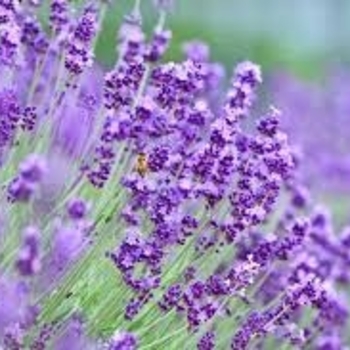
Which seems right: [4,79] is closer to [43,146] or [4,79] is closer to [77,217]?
[43,146]

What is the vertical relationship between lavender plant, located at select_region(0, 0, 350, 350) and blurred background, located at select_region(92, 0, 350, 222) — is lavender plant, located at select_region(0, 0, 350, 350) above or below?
below

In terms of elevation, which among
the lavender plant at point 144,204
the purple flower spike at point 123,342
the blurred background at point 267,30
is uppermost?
the blurred background at point 267,30

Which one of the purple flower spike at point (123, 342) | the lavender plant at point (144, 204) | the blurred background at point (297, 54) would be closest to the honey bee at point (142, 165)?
the lavender plant at point (144, 204)

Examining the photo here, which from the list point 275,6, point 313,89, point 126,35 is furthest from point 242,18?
point 126,35

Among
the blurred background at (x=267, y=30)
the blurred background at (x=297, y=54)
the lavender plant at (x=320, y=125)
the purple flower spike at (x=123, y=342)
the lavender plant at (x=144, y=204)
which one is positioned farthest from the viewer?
the blurred background at (x=267, y=30)

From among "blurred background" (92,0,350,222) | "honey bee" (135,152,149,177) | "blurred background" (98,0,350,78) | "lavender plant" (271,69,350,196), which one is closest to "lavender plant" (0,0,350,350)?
"honey bee" (135,152,149,177)

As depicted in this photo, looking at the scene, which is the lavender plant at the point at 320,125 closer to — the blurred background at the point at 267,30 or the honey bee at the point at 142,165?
Answer: the blurred background at the point at 267,30

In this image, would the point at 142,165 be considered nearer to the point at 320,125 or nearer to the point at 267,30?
the point at 320,125

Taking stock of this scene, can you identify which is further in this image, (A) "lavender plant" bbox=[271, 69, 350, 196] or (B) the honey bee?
(A) "lavender plant" bbox=[271, 69, 350, 196]

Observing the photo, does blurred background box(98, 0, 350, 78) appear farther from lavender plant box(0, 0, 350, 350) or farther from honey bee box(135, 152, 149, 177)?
honey bee box(135, 152, 149, 177)
